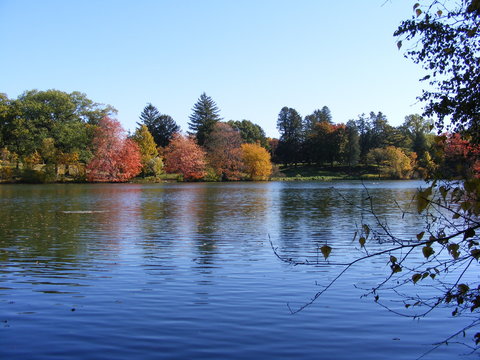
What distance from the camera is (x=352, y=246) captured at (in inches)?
593

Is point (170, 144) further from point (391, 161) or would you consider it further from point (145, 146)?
point (391, 161)

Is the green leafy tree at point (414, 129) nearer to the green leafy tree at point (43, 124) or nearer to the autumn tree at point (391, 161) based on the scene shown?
the autumn tree at point (391, 161)

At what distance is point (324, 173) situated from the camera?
102 metres

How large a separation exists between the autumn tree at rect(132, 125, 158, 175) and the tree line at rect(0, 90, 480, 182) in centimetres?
18

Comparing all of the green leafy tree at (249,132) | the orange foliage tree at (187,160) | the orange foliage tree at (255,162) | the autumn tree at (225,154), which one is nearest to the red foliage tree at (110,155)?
the orange foliage tree at (187,160)

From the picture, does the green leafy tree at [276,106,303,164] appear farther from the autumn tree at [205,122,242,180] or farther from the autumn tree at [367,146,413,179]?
the autumn tree at [205,122,242,180]

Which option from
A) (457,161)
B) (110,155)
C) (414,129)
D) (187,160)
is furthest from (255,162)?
(457,161)

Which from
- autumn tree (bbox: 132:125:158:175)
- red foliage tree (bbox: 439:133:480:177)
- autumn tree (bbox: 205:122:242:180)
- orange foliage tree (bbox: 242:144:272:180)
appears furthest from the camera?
orange foliage tree (bbox: 242:144:272:180)

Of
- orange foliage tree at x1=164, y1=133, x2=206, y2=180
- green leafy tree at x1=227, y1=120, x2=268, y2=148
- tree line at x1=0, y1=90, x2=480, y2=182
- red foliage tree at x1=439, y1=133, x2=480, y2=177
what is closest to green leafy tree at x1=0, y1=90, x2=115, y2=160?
tree line at x1=0, y1=90, x2=480, y2=182

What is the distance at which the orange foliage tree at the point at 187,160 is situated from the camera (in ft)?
270

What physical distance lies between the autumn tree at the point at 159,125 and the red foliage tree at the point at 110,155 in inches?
1195

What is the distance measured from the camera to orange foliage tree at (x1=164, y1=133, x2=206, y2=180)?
270 ft

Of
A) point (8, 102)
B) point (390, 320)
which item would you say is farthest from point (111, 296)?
point (8, 102)

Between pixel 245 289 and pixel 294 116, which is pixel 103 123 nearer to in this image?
pixel 294 116
